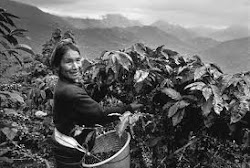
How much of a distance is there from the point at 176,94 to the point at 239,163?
2.00ft

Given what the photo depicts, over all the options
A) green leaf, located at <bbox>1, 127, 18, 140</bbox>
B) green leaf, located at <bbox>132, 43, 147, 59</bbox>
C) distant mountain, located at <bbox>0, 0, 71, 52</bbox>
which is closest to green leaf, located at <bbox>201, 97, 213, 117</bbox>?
green leaf, located at <bbox>132, 43, 147, 59</bbox>

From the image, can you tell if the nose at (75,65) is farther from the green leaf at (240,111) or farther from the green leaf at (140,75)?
the green leaf at (240,111)

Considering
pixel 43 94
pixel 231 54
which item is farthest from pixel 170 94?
pixel 231 54

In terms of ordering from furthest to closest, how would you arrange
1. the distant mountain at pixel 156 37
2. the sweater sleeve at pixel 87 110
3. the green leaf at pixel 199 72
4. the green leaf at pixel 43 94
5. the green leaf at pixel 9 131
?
the distant mountain at pixel 156 37 → the green leaf at pixel 43 94 → the green leaf at pixel 199 72 → the sweater sleeve at pixel 87 110 → the green leaf at pixel 9 131

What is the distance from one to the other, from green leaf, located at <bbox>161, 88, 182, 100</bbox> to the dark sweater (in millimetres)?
319

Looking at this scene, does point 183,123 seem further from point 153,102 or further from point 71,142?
point 71,142

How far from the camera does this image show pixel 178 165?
2312 millimetres

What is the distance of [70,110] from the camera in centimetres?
181

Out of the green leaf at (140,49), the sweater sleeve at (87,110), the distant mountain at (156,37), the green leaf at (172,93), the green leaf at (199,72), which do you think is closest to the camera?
the sweater sleeve at (87,110)

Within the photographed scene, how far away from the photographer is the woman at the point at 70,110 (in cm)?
178

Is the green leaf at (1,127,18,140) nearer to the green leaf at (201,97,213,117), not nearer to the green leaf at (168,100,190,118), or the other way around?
the green leaf at (168,100,190,118)

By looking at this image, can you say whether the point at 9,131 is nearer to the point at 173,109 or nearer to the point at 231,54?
the point at 173,109

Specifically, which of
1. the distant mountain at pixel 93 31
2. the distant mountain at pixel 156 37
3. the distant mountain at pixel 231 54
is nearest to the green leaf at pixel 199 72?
the distant mountain at pixel 93 31

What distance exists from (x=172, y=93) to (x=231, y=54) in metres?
3.94
